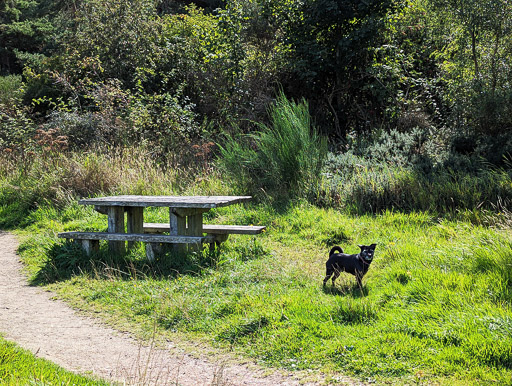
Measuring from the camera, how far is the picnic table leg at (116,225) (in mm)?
7238

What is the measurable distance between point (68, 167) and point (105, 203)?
14.2 feet

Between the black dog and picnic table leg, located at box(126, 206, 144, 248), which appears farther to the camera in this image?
picnic table leg, located at box(126, 206, 144, 248)

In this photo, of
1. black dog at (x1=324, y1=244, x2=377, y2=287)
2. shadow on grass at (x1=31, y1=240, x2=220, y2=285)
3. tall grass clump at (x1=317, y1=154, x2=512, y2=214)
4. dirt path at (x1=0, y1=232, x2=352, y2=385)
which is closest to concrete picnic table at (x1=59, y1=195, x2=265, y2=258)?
shadow on grass at (x1=31, y1=240, x2=220, y2=285)

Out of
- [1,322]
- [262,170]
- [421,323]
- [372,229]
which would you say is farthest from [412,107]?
[1,322]

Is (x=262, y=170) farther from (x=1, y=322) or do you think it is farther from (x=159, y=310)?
(x=1, y=322)

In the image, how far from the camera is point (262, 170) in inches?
386

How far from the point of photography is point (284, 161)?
368 inches

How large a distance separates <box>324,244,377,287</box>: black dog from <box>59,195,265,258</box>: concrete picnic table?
1.65 meters

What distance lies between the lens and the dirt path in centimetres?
389

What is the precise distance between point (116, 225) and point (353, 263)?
3656 millimetres

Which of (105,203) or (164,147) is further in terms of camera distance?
(164,147)

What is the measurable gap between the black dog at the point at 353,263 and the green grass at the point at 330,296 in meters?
0.16

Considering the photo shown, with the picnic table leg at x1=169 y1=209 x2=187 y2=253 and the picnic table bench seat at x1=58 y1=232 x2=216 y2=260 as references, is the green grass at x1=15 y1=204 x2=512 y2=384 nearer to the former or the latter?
the picnic table bench seat at x1=58 y1=232 x2=216 y2=260

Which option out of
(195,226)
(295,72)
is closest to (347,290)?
(195,226)
